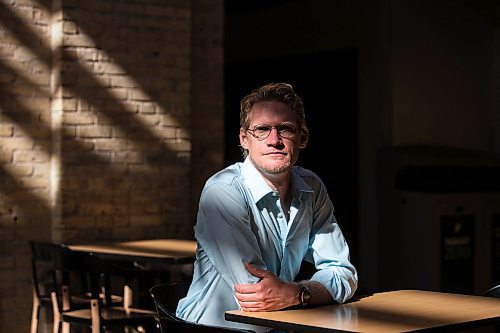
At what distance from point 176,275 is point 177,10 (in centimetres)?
190

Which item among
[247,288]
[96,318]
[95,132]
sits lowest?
[96,318]

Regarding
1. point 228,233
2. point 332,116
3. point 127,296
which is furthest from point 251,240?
point 332,116

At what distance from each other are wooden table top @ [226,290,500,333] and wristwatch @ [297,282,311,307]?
0.02 meters

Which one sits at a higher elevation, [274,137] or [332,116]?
[332,116]

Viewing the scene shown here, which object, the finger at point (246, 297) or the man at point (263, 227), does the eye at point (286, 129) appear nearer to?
the man at point (263, 227)

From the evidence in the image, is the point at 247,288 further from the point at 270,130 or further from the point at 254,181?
the point at 270,130

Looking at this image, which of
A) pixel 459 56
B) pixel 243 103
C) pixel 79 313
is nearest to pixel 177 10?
pixel 79 313

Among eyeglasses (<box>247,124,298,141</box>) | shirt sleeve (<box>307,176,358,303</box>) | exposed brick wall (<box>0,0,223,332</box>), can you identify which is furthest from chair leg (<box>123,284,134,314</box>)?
eyeglasses (<box>247,124,298,141</box>)

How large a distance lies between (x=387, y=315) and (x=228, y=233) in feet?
1.81

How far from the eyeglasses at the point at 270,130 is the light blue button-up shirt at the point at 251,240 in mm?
113

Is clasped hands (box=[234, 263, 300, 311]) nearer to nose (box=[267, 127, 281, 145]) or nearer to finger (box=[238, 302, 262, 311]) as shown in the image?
finger (box=[238, 302, 262, 311])

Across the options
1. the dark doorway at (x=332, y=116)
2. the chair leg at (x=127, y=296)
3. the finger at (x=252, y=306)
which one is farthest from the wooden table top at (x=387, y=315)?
the dark doorway at (x=332, y=116)

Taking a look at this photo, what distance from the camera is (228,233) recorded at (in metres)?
3.23

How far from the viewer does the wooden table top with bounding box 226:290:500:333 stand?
2.95 m
